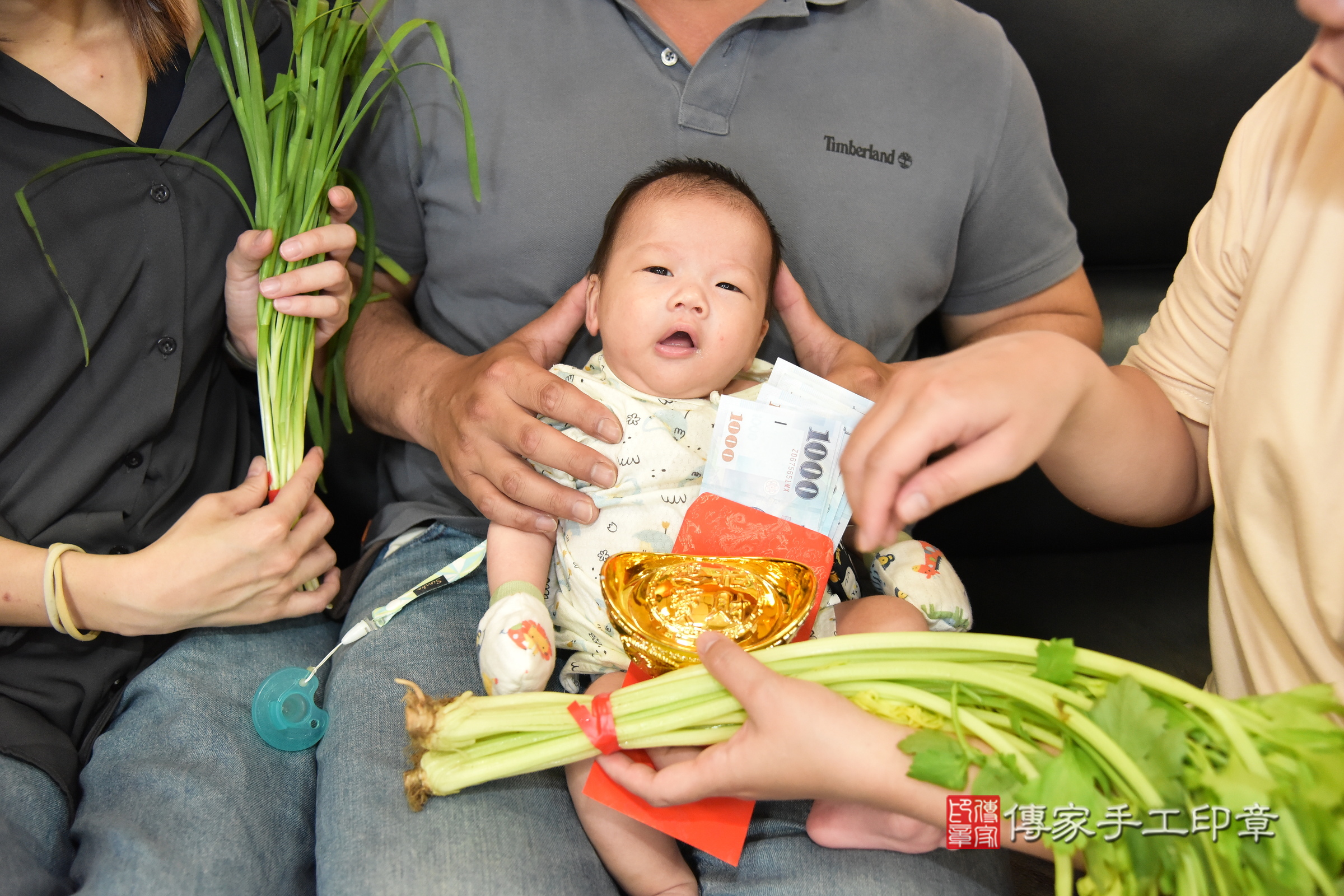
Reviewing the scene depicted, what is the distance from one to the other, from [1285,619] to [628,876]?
82 centimetres

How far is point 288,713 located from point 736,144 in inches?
43.8

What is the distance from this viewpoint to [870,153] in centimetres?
146

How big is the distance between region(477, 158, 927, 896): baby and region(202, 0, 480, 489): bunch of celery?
31 centimetres

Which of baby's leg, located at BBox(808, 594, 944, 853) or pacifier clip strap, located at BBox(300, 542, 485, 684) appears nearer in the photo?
baby's leg, located at BBox(808, 594, 944, 853)

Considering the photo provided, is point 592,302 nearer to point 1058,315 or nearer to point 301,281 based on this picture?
point 301,281

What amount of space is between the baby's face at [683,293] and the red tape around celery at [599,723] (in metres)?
0.50

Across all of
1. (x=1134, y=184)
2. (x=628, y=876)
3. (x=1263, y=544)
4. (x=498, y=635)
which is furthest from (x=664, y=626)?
(x=1134, y=184)

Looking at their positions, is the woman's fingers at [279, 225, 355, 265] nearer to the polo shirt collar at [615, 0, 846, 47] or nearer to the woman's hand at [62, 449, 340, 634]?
the woman's hand at [62, 449, 340, 634]

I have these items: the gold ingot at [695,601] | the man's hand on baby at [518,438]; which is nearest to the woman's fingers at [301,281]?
the man's hand on baby at [518,438]

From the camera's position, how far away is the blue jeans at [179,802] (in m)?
0.99

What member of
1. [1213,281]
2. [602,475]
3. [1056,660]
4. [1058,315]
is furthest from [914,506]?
[1058,315]

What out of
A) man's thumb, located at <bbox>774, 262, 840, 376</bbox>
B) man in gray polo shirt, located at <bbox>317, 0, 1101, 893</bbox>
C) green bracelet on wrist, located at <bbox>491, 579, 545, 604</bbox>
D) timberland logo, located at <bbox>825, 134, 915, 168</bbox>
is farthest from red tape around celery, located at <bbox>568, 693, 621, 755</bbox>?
timberland logo, located at <bbox>825, 134, 915, 168</bbox>

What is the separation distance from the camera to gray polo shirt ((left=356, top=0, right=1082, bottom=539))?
142cm

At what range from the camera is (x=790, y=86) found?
1454 mm
